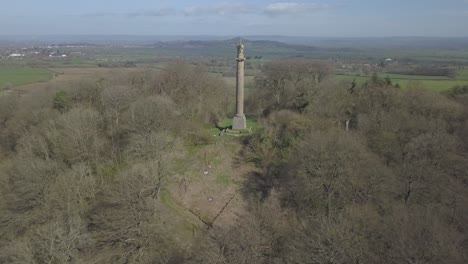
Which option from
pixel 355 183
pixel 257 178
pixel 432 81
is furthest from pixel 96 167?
pixel 432 81

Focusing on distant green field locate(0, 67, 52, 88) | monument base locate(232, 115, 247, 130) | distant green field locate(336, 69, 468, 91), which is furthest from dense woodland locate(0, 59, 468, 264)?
distant green field locate(0, 67, 52, 88)

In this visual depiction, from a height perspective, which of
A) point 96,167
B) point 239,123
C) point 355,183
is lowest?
point 96,167

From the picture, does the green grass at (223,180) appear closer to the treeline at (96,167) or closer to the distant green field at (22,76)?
the treeline at (96,167)

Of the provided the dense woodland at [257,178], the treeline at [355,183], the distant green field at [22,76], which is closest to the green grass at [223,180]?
the dense woodland at [257,178]

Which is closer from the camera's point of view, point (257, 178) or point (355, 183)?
point (355, 183)

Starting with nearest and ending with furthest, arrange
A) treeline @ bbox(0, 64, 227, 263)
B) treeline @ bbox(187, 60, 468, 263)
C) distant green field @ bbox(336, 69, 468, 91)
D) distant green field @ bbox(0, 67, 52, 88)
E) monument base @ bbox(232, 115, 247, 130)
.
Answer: treeline @ bbox(187, 60, 468, 263)
treeline @ bbox(0, 64, 227, 263)
monument base @ bbox(232, 115, 247, 130)
distant green field @ bbox(336, 69, 468, 91)
distant green field @ bbox(0, 67, 52, 88)

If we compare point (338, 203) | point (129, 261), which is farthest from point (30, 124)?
point (338, 203)

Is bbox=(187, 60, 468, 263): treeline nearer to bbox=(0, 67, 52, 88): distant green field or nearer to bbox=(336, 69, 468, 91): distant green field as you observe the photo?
Answer: bbox=(336, 69, 468, 91): distant green field

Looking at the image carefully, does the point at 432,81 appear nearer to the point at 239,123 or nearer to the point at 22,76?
the point at 239,123
